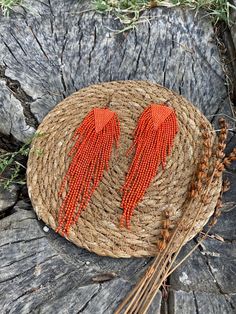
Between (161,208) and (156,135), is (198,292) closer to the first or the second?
→ (161,208)

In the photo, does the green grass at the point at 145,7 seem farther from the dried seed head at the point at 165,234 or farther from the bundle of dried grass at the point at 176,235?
the dried seed head at the point at 165,234

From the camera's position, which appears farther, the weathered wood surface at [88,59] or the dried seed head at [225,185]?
the weathered wood surface at [88,59]

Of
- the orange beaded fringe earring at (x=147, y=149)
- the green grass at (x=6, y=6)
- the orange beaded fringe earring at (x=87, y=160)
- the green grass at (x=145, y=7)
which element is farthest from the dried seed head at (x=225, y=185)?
the green grass at (x=6, y=6)

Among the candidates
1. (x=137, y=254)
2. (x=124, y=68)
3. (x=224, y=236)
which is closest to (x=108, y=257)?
(x=137, y=254)

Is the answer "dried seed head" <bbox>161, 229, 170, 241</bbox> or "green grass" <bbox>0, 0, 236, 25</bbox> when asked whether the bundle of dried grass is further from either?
"green grass" <bbox>0, 0, 236, 25</bbox>

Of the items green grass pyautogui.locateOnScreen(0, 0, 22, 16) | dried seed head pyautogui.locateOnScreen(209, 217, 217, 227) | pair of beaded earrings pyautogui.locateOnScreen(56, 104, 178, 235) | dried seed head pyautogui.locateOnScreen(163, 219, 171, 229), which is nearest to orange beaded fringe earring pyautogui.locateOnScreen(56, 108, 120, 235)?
pair of beaded earrings pyautogui.locateOnScreen(56, 104, 178, 235)

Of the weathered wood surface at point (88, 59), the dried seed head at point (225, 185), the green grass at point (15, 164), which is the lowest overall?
the dried seed head at point (225, 185)

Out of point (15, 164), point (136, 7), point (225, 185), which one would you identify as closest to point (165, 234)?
point (225, 185)
